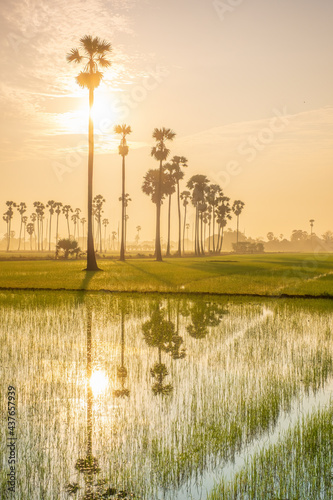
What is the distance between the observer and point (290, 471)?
5.74 m

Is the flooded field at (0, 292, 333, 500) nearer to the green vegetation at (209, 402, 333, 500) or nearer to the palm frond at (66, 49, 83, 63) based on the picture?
the green vegetation at (209, 402, 333, 500)

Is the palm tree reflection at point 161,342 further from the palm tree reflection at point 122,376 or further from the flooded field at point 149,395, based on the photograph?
the palm tree reflection at point 122,376

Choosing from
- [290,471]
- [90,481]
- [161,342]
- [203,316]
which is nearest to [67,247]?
[203,316]

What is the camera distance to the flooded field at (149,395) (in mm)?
5664

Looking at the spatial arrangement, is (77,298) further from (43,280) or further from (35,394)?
(35,394)

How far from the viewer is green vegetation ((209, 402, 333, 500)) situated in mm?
5238

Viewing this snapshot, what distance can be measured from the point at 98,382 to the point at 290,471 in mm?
4639

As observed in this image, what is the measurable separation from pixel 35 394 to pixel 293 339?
8084 mm

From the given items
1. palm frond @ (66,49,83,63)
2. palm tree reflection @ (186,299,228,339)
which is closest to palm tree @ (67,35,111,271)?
palm frond @ (66,49,83,63)

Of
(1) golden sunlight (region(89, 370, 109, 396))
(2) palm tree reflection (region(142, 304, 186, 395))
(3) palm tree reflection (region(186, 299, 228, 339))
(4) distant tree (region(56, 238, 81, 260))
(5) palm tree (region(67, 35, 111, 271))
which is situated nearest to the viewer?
(1) golden sunlight (region(89, 370, 109, 396))

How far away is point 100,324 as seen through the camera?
16281 millimetres

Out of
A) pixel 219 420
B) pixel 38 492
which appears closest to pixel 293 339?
pixel 219 420

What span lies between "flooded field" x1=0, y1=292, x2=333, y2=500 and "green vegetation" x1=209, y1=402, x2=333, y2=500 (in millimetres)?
226

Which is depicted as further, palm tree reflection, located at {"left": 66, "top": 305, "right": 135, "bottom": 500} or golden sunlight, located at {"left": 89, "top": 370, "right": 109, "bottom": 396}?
golden sunlight, located at {"left": 89, "top": 370, "right": 109, "bottom": 396}
